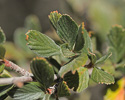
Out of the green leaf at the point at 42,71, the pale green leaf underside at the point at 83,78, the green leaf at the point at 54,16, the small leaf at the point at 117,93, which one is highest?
the green leaf at the point at 54,16

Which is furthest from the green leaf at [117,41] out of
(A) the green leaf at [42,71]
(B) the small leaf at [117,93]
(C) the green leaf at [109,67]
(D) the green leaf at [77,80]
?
(A) the green leaf at [42,71]

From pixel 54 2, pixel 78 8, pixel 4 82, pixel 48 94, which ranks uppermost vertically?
pixel 54 2

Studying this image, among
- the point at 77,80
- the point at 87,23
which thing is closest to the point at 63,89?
the point at 77,80

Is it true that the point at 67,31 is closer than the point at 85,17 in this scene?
Yes

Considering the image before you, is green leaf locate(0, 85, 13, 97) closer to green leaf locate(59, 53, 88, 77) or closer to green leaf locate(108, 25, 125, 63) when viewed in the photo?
green leaf locate(59, 53, 88, 77)

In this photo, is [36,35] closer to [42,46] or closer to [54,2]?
[42,46]

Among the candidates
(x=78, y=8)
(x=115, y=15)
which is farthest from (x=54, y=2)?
(x=115, y=15)

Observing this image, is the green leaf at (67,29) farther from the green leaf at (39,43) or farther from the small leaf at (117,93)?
the small leaf at (117,93)
